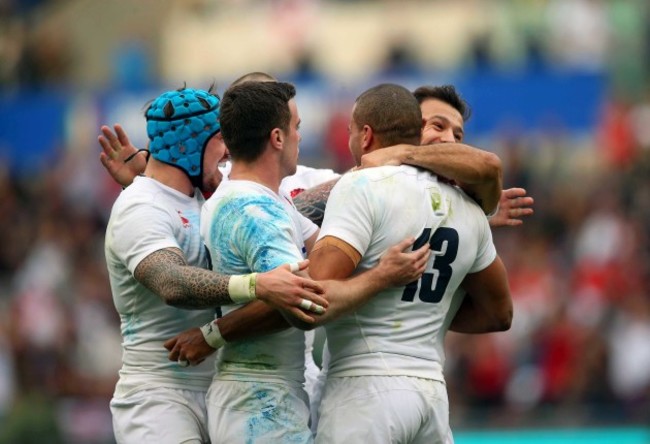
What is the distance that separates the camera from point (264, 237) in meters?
6.73

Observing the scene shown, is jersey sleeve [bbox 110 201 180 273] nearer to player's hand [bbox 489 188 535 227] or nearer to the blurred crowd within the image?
player's hand [bbox 489 188 535 227]

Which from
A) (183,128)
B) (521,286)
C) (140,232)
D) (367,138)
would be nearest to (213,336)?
(140,232)

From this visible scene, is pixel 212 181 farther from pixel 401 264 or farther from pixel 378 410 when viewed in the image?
pixel 378 410

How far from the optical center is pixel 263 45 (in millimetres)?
22172

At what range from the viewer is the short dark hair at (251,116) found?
695cm

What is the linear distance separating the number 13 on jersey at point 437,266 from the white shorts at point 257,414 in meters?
0.73

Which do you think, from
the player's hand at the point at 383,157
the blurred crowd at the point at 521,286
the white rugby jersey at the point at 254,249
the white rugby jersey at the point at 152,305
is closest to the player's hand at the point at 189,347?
the white rugby jersey at the point at 254,249

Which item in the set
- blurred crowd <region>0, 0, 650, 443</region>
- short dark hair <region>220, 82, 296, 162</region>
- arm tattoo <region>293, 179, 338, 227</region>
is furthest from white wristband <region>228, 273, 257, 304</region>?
blurred crowd <region>0, 0, 650, 443</region>

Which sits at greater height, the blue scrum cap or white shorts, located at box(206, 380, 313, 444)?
the blue scrum cap

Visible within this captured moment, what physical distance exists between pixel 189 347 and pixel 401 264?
1.07m

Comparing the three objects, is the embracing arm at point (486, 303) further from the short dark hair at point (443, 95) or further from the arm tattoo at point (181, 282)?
the arm tattoo at point (181, 282)

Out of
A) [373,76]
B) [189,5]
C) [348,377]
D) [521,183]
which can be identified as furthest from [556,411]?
[189,5]

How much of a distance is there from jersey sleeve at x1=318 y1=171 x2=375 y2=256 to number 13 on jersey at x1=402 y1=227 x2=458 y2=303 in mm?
320

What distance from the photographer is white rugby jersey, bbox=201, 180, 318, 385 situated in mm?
6742
